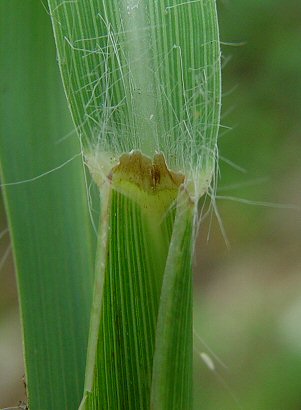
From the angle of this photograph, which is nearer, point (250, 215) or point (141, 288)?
point (141, 288)

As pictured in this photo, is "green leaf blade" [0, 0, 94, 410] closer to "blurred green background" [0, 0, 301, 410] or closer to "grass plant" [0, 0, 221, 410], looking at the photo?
"grass plant" [0, 0, 221, 410]

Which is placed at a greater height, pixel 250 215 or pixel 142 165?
pixel 142 165

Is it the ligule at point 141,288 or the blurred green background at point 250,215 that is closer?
the ligule at point 141,288

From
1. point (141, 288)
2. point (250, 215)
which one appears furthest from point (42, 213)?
point (250, 215)

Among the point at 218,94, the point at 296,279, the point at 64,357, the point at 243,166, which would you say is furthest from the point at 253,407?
the point at 218,94

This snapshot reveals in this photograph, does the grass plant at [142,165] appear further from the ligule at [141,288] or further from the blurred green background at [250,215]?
the blurred green background at [250,215]

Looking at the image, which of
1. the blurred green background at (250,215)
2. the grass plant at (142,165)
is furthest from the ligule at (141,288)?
the blurred green background at (250,215)

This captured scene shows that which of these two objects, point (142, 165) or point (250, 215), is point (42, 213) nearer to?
point (142, 165)

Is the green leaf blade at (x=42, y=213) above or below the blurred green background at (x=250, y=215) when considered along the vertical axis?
above

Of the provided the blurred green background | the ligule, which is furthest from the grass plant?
the blurred green background

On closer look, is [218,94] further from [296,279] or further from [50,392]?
[296,279]
